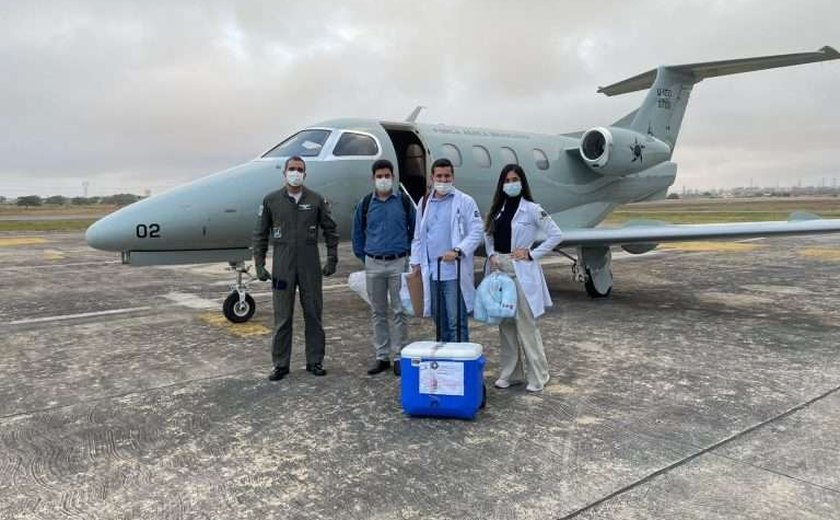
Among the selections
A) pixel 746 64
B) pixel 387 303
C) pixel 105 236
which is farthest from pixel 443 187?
pixel 746 64

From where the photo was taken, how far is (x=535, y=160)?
37.8 feet

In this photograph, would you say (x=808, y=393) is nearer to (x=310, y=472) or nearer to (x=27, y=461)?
(x=310, y=472)

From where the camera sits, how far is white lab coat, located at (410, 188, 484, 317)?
493 centimetres

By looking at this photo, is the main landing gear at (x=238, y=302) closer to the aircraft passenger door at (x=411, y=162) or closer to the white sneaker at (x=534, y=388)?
the aircraft passenger door at (x=411, y=162)

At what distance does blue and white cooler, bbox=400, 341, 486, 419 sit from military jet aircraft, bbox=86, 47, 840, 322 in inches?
158

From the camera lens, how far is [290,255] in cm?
545

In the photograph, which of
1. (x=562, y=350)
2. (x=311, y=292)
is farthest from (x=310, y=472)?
(x=562, y=350)

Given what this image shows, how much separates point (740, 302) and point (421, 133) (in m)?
5.42

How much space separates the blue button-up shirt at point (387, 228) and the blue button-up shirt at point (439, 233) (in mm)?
489

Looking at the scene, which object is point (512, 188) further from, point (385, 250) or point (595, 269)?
point (595, 269)

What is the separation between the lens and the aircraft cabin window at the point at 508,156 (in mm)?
10906

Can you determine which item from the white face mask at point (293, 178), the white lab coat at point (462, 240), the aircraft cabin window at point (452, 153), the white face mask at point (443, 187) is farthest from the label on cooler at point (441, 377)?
the aircraft cabin window at point (452, 153)

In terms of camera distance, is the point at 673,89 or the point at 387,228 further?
the point at 673,89

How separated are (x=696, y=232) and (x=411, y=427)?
5928 mm
